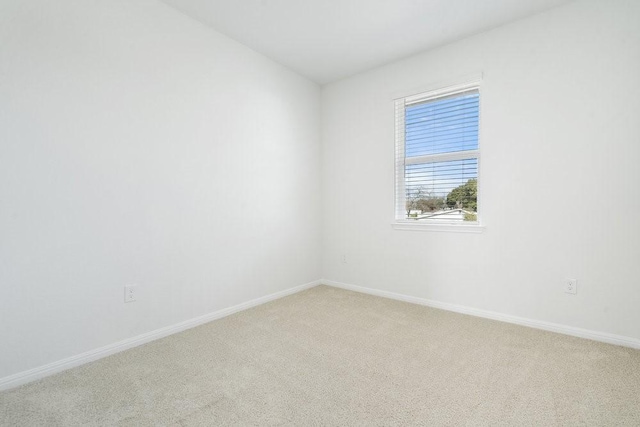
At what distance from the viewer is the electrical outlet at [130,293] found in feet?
7.07

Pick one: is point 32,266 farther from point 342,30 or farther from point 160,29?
point 342,30

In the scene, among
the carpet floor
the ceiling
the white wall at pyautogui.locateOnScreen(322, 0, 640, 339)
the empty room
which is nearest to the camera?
the carpet floor

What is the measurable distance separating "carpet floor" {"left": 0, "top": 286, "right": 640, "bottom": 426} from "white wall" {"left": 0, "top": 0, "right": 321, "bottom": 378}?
0.39 m

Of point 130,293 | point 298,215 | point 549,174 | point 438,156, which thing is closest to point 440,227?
point 438,156

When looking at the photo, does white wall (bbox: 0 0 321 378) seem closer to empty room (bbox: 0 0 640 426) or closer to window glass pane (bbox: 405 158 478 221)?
empty room (bbox: 0 0 640 426)

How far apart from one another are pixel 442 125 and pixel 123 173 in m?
2.77

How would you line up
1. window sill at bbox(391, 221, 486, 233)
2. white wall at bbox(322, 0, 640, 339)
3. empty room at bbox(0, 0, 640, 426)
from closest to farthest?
empty room at bbox(0, 0, 640, 426) → white wall at bbox(322, 0, 640, 339) → window sill at bbox(391, 221, 486, 233)

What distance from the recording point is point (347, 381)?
172 cm

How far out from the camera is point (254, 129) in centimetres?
306

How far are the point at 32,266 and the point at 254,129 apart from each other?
6.54 feet

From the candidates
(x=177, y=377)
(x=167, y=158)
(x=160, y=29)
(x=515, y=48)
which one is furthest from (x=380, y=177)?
(x=177, y=377)

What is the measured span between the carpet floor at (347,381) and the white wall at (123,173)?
0.39 m

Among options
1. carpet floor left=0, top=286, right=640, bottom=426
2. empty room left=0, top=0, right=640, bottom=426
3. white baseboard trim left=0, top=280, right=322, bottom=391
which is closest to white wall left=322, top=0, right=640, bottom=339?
empty room left=0, top=0, right=640, bottom=426

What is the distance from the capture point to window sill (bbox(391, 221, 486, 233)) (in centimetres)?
277
